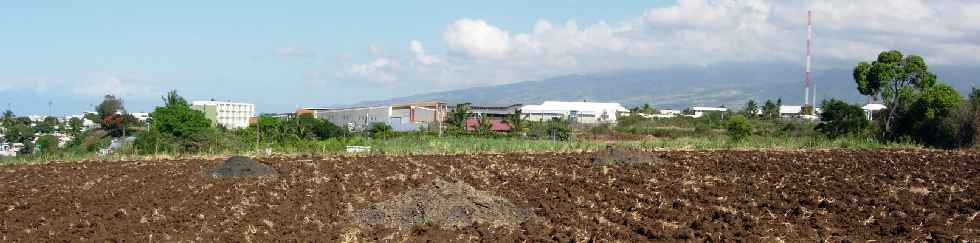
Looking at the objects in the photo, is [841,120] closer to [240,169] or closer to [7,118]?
[240,169]

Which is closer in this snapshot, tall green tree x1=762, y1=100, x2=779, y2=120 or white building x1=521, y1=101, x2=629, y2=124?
tall green tree x1=762, y1=100, x2=779, y2=120

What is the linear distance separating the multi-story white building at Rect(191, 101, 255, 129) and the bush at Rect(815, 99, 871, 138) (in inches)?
2250

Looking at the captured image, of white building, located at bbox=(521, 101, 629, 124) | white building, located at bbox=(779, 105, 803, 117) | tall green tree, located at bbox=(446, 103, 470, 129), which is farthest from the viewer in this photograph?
white building, located at bbox=(779, 105, 803, 117)

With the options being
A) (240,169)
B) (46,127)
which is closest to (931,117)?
(240,169)

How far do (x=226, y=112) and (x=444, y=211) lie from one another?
273 feet

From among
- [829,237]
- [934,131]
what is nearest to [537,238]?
[829,237]

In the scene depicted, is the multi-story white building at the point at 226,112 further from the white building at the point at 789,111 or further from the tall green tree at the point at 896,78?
the tall green tree at the point at 896,78

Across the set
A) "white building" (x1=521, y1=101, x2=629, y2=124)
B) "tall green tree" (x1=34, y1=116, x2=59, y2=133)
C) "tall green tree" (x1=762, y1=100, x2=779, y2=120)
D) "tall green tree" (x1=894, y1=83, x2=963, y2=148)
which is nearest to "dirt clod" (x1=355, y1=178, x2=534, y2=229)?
"tall green tree" (x1=894, y1=83, x2=963, y2=148)

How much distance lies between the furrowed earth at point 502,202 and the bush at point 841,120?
20441 mm

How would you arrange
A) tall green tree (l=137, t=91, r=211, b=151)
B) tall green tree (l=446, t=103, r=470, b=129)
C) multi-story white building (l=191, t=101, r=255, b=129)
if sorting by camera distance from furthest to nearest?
multi-story white building (l=191, t=101, r=255, b=129) < tall green tree (l=446, t=103, r=470, b=129) < tall green tree (l=137, t=91, r=211, b=151)

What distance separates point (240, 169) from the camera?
18188 mm

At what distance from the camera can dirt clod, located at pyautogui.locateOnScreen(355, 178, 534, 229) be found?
11.6 meters

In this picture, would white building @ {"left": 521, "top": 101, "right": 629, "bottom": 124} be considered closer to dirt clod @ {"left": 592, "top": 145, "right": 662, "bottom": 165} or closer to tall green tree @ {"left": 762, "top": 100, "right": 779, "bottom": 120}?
tall green tree @ {"left": 762, "top": 100, "right": 779, "bottom": 120}

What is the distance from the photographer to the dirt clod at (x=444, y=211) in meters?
11.6
